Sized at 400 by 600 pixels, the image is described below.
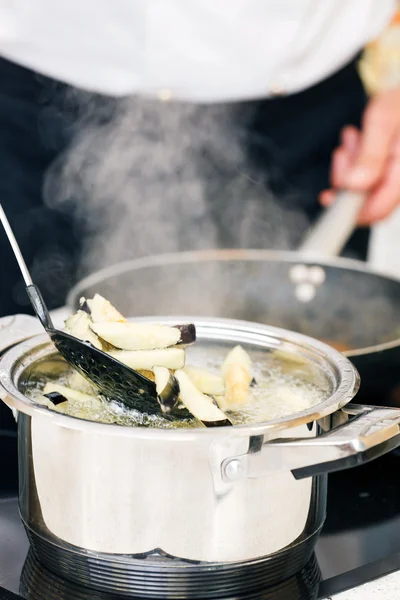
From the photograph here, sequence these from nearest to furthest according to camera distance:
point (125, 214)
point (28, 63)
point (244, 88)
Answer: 1. point (28, 63)
2. point (244, 88)
3. point (125, 214)

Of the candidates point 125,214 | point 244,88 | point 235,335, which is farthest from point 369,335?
point 125,214

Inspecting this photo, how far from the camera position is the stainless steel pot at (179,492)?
2.47 ft

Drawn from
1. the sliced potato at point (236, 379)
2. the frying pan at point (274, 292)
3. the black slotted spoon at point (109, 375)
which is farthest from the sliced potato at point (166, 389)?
the frying pan at point (274, 292)

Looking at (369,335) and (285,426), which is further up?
(285,426)

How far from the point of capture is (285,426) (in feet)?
2.50

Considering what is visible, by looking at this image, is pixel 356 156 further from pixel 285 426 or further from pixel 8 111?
pixel 285 426

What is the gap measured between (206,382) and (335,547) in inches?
10.2

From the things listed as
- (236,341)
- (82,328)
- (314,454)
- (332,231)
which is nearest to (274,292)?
(332,231)

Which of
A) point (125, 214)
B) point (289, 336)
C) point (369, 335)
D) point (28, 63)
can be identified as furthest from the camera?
point (125, 214)

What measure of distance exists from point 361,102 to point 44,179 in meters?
1.05

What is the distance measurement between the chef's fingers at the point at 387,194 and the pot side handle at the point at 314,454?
5.15 feet

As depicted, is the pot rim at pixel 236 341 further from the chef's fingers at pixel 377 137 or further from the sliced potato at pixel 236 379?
the chef's fingers at pixel 377 137

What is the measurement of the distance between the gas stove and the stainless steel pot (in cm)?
3

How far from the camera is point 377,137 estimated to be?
229cm
